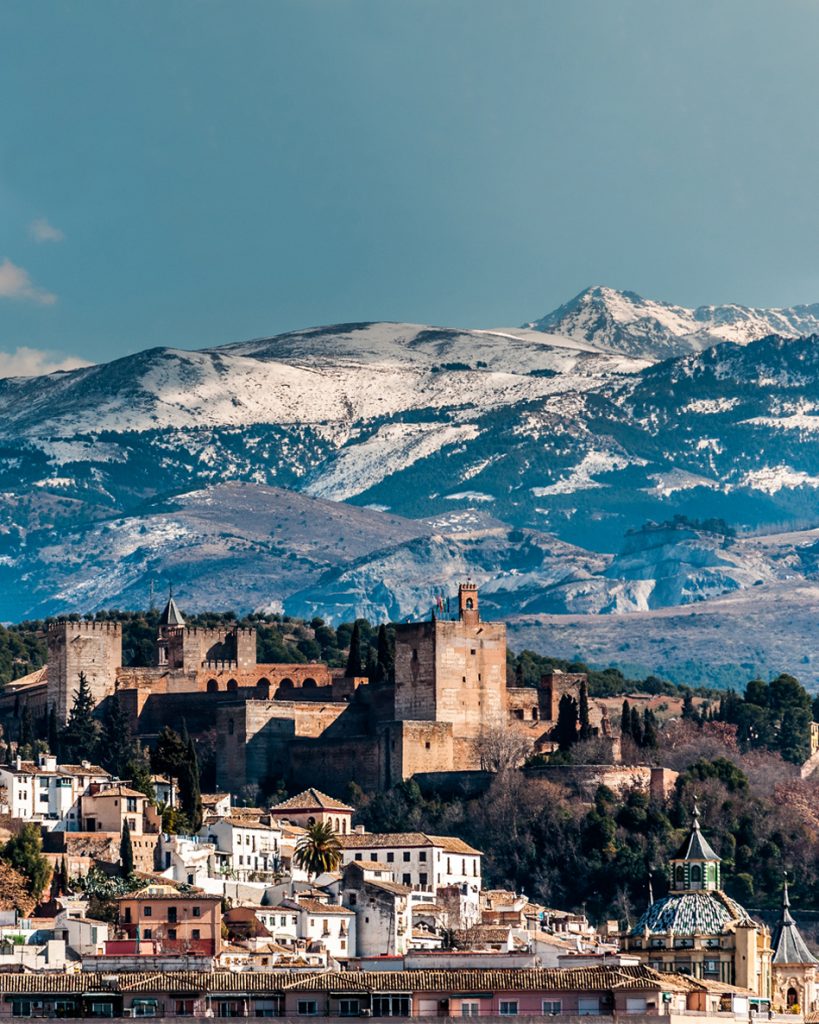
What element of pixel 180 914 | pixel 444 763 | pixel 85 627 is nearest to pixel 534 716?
pixel 444 763

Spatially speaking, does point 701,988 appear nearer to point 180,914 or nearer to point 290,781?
point 180,914

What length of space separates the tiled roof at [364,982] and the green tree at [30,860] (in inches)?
1709

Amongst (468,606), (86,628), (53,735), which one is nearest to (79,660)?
(86,628)

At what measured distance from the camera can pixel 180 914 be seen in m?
103

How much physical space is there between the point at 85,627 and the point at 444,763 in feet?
71.7

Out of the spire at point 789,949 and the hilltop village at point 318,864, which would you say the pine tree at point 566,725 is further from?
the spire at point 789,949

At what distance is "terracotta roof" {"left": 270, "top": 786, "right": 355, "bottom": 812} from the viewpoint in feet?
464

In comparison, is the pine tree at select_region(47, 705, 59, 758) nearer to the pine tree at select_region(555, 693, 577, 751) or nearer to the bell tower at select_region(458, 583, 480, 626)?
the bell tower at select_region(458, 583, 480, 626)

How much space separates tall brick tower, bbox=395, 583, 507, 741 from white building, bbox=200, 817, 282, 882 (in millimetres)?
19853

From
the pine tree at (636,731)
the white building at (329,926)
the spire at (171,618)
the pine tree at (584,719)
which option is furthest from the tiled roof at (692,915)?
the spire at (171,618)

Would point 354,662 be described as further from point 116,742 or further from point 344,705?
point 116,742

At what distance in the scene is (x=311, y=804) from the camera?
14188 centimetres

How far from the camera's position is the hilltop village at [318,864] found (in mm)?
76375

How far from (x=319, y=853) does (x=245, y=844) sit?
379 centimetres
